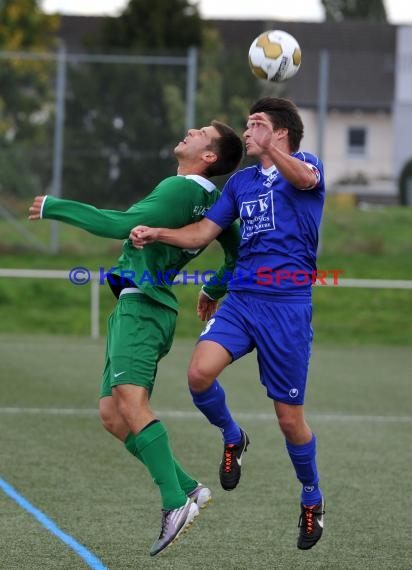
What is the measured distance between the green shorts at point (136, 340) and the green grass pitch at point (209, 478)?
2.87 ft

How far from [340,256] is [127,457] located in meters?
12.5

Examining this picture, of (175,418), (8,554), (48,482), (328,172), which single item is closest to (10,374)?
(175,418)

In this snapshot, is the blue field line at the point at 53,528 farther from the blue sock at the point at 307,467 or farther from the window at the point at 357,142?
A: the window at the point at 357,142

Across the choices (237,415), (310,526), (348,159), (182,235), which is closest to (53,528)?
(310,526)

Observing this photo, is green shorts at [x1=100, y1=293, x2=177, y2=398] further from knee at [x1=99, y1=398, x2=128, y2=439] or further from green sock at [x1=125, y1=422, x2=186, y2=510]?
green sock at [x1=125, y1=422, x2=186, y2=510]

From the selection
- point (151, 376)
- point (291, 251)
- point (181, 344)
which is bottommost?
point (181, 344)

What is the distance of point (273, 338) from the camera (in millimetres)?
6285

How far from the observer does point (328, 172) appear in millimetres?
25156

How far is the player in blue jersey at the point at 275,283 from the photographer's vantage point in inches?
247

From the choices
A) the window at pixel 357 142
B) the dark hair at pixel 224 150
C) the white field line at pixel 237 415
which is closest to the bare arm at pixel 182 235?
the dark hair at pixel 224 150

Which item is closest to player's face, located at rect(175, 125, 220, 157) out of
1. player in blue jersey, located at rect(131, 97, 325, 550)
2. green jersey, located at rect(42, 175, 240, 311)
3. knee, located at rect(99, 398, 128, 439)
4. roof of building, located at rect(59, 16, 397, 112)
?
green jersey, located at rect(42, 175, 240, 311)

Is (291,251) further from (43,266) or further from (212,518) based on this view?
(43,266)

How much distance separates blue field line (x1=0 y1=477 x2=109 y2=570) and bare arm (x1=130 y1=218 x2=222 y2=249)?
1.50 metres

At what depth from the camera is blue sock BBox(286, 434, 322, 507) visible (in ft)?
21.1
